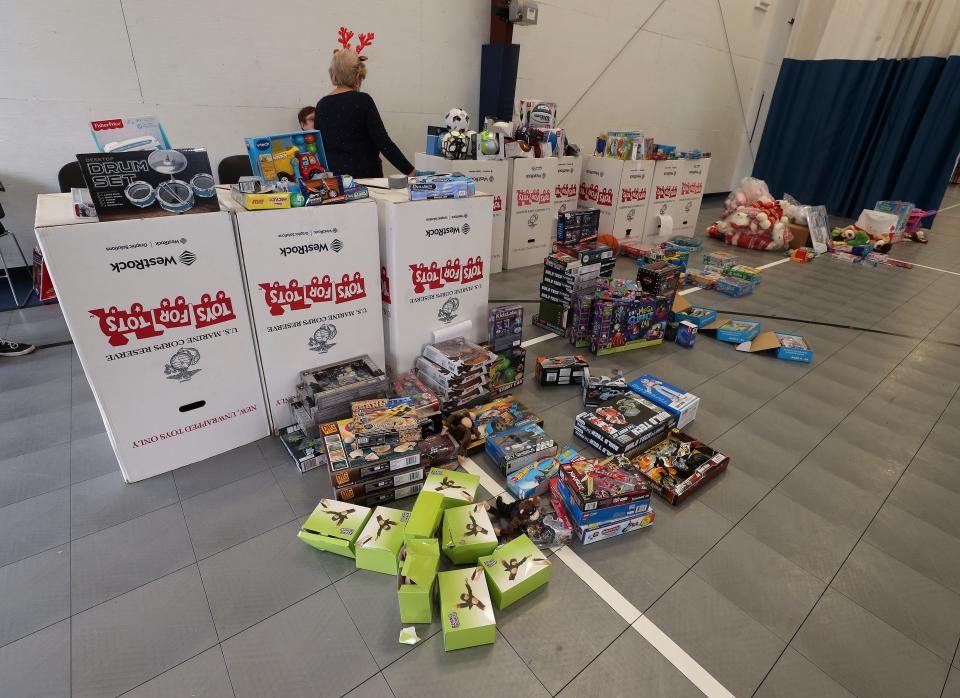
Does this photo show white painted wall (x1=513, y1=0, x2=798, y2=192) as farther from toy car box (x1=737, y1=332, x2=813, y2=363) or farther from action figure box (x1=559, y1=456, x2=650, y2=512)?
action figure box (x1=559, y1=456, x2=650, y2=512)

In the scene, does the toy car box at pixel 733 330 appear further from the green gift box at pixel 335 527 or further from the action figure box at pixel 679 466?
the green gift box at pixel 335 527

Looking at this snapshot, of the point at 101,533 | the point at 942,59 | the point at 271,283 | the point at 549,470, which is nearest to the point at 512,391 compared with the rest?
the point at 549,470

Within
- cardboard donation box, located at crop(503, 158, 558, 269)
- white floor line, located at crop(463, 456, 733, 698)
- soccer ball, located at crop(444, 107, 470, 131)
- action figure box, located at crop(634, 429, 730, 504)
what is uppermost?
soccer ball, located at crop(444, 107, 470, 131)

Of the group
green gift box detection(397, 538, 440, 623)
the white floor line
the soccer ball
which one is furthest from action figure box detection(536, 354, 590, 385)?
the soccer ball

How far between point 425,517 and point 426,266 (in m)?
1.32

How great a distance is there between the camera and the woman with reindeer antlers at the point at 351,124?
3172 mm

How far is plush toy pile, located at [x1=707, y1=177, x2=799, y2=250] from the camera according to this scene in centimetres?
597

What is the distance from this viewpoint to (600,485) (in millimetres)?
1824

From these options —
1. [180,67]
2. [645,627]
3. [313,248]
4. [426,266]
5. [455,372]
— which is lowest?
[645,627]

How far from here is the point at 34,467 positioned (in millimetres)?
2053

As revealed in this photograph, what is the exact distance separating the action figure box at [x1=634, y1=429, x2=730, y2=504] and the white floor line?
21.3 inches

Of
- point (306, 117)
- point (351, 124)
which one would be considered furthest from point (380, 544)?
point (306, 117)

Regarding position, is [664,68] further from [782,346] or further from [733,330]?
[782,346]

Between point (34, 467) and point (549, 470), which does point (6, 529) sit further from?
point (549, 470)
